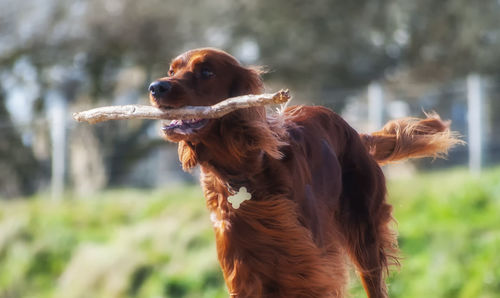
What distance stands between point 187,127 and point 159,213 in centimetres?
750

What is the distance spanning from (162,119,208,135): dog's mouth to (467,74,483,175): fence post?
7.40 meters

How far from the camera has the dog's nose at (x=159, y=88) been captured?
2.66 m

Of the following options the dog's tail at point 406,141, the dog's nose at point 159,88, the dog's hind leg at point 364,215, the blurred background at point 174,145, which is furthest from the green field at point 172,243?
the dog's nose at point 159,88

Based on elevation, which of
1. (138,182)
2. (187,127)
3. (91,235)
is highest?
(138,182)

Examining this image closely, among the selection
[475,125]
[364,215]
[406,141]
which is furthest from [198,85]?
[475,125]

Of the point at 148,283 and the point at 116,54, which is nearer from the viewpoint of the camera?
the point at 148,283

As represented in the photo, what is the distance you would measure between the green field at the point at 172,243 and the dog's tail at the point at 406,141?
320cm

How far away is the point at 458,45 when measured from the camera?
12.2m

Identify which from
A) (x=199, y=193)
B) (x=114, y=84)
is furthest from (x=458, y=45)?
(x=114, y=84)

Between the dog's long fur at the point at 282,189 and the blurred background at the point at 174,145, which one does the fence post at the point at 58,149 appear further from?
the dog's long fur at the point at 282,189

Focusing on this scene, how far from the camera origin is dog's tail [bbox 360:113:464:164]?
3.84 metres

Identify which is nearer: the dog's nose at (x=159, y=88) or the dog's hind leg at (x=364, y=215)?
the dog's nose at (x=159, y=88)

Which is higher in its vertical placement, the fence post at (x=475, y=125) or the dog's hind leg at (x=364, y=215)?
the fence post at (x=475, y=125)

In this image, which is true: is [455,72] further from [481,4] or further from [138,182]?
[138,182]
